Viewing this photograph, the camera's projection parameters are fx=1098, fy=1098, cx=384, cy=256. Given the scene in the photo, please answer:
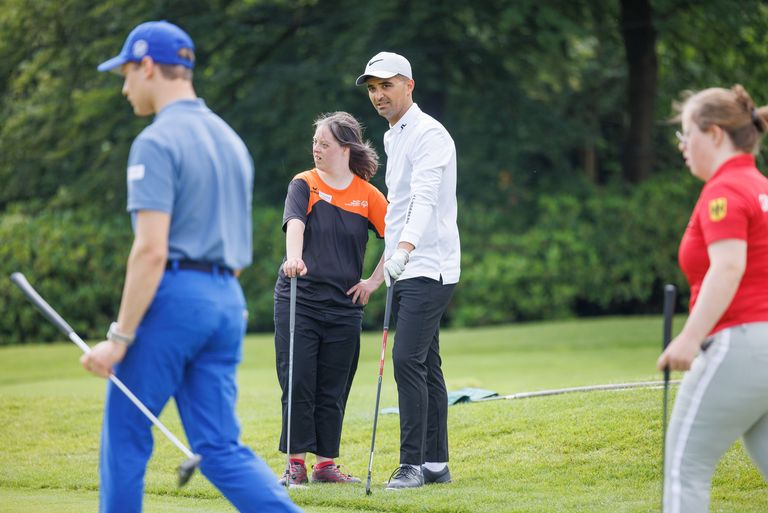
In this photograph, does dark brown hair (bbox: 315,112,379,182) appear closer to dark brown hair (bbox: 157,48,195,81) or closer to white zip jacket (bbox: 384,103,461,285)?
white zip jacket (bbox: 384,103,461,285)

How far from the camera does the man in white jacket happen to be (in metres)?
5.95

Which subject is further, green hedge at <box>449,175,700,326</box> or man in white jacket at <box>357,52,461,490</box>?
green hedge at <box>449,175,700,326</box>

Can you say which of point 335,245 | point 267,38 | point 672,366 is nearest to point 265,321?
point 267,38

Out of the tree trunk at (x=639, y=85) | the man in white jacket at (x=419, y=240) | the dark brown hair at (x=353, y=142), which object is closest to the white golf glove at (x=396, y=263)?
the man in white jacket at (x=419, y=240)

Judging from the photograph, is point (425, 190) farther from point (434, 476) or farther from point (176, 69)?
point (176, 69)

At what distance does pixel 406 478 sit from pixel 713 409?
2.52m

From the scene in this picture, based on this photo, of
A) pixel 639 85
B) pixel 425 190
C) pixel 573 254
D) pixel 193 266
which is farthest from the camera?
pixel 639 85

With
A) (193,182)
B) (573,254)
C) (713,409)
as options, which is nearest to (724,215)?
(713,409)

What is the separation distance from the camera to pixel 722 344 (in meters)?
3.85

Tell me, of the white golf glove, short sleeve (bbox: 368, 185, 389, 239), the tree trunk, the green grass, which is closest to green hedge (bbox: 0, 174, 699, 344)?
the tree trunk

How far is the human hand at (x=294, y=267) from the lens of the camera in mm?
6109

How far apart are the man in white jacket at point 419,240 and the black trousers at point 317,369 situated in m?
0.47

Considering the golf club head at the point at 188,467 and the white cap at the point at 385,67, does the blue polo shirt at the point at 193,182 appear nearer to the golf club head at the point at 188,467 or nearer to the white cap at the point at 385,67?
the golf club head at the point at 188,467

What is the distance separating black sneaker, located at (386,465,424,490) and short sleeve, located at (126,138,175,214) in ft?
8.88
